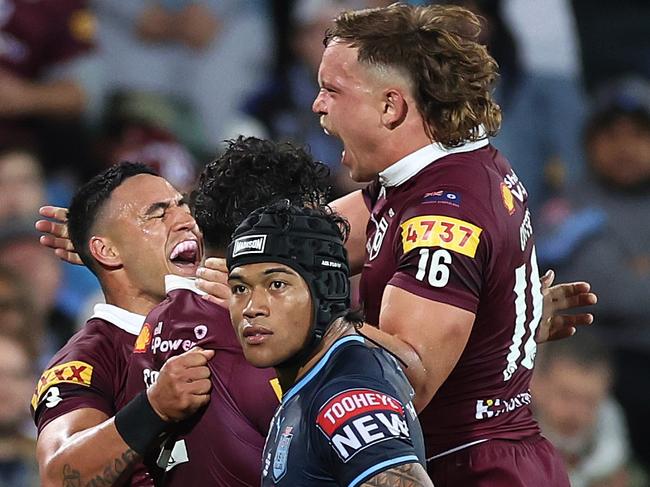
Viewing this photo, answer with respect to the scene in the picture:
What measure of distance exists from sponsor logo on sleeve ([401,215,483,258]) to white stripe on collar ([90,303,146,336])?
0.98 metres

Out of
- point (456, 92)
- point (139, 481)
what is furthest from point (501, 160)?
point (139, 481)

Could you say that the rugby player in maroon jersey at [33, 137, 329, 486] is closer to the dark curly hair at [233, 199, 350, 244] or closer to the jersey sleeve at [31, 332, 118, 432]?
the dark curly hair at [233, 199, 350, 244]

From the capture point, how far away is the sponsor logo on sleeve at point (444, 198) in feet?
11.7

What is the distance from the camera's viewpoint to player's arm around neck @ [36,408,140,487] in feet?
11.2

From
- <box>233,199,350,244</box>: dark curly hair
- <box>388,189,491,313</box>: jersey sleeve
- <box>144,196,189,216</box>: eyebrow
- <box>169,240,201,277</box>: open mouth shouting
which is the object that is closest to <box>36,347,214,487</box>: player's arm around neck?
<box>233,199,350,244</box>: dark curly hair

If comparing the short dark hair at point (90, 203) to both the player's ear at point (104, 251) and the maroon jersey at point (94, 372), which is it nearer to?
the player's ear at point (104, 251)

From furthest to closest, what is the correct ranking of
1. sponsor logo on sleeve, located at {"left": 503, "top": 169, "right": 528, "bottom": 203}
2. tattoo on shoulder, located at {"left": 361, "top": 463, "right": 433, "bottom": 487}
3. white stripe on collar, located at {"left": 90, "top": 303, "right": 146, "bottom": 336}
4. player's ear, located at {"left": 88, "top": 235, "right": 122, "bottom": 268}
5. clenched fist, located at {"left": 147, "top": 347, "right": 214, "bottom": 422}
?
player's ear, located at {"left": 88, "top": 235, "right": 122, "bottom": 268} → white stripe on collar, located at {"left": 90, "top": 303, "right": 146, "bottom": 336} → sponsor logo on sleeve, located at {"left": 503, "top": 169, "right": 528, "bottom": 203} → clenched fist, located at {"left": 147, "top": 347, "right": 214, "bottom": 422} → tattoo on shoulder, located at {"left": 361, "top": 463, "right": 433, "bottom": 487}

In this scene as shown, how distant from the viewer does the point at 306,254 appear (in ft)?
9.85

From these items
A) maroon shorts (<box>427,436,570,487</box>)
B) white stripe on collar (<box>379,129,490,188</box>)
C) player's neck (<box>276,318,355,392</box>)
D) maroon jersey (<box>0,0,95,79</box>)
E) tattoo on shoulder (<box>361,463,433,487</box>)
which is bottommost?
maroon shorts (<box>427,436,570,487</box>)

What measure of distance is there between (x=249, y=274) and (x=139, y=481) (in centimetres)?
103

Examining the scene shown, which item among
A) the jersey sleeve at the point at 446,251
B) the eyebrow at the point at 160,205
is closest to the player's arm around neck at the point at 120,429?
the jersey sleeve at the point at 446,251

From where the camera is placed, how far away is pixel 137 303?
4.20m

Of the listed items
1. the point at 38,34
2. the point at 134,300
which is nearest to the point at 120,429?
the point at 134,300

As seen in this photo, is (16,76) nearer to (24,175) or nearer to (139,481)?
(24,175)
